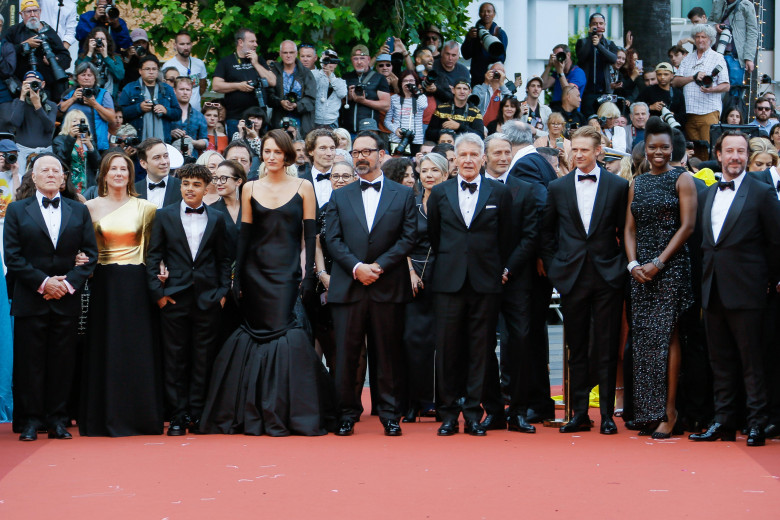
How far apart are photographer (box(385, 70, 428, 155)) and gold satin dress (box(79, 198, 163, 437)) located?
22.3 ft

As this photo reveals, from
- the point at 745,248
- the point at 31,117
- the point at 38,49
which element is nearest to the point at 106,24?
the point at 38,49

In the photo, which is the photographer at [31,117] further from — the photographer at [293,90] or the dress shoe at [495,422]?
the dress shoe at [495,422]

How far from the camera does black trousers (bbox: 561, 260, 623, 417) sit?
26.6ft

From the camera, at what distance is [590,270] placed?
810cm

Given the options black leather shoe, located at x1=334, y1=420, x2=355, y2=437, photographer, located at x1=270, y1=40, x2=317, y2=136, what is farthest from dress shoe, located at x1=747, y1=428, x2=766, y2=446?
photographer, located at x1=270, y1=40, x2=317, y2=136

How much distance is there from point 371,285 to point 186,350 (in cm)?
137

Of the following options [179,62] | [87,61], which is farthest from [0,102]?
[179,62]

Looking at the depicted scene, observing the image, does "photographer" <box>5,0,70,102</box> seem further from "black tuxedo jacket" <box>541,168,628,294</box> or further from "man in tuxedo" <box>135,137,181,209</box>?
"black tuxedo jacket" <box>541,168,628,294</box>

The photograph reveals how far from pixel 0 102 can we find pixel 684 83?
30.9 feet

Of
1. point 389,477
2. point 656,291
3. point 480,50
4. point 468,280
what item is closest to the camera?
point 389,477

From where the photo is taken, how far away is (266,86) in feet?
45.8

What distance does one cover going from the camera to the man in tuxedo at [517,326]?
27.0 feet

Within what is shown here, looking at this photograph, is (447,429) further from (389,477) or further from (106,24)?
(106,24)

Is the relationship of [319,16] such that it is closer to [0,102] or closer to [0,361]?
[0,102]
